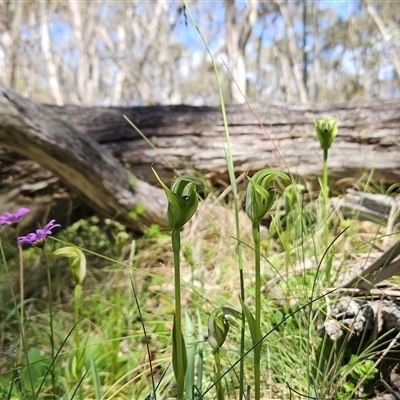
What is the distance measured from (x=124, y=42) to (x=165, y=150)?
41.1 ft

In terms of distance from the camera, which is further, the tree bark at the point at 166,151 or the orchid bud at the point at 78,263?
the tree bark at the point at 166,151

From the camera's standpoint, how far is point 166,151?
7.59ft

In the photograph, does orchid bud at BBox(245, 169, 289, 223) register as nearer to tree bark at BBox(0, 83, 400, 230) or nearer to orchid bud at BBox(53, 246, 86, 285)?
orchid bud at BBox(53, 246, 86, 285)

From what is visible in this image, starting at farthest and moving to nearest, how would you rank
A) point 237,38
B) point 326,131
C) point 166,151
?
point 237,38 → point 166,151 → point 326,131

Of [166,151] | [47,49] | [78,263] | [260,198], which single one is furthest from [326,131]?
[47,49]

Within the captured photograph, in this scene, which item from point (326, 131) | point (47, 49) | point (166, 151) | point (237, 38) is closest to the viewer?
point (326, 131)

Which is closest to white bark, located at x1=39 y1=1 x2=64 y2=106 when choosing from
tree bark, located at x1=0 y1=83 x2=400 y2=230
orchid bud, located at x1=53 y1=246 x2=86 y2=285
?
tree bark, located at x1=0 y1=83 x2=400 y2=230

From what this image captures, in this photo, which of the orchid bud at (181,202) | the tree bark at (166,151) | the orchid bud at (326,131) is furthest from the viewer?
the tree bark at (166,151)

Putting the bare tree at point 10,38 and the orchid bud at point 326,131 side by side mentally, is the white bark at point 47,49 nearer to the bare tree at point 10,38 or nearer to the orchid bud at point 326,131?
the bare tree at point 10,38

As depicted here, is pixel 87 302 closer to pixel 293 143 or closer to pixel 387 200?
pixel 387 200

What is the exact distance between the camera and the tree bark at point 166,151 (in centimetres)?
190

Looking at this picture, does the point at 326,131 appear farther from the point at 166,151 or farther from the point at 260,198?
the point at 166,151

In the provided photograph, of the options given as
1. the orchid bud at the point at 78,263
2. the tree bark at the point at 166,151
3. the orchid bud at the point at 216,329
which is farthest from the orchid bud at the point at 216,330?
the tree bark at the point at 166,151

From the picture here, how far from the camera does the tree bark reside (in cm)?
190
